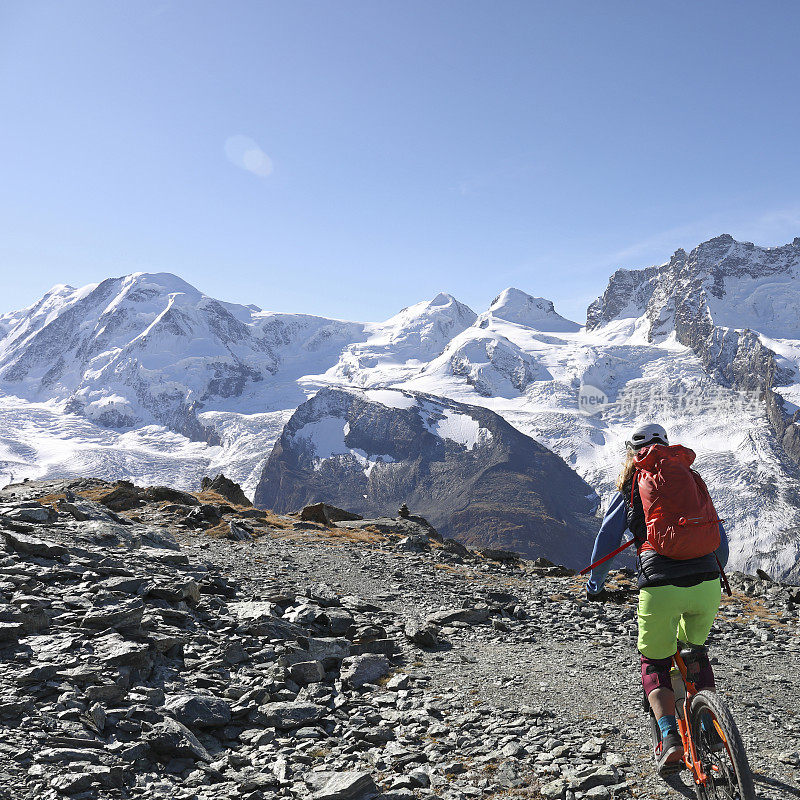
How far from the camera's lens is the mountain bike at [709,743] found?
4629 millimetres

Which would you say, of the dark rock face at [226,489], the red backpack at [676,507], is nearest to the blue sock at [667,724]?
the red backpack at [676,507]

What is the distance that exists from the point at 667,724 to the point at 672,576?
1.54m

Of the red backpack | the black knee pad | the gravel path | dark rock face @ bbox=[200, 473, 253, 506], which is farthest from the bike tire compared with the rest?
dark rock face @ bbox=[200, 473, 253, 506]

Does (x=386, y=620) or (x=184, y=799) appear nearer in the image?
(x=184, y=799)

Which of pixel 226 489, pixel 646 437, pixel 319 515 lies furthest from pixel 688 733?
pixel 226 489

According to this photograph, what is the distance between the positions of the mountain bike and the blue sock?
0.17ft

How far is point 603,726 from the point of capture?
308 inches

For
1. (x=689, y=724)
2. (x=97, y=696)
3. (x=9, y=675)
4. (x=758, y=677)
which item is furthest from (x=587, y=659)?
(x=9, y=675)

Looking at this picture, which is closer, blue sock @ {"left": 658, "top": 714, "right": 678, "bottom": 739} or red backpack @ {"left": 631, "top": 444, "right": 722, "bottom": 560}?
red backpack @ {"left": 631, "top": 444, "right": 722, "bottom": 560}

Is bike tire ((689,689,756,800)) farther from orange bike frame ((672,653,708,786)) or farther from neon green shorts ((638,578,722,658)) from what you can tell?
neon green shorts ((638,578,722,658))

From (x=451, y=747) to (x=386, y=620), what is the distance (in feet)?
21.4

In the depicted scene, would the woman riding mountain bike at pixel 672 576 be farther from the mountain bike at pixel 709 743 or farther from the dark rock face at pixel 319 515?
the dark rock face at pixel 319 515

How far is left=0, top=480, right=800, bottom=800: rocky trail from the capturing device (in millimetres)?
6473

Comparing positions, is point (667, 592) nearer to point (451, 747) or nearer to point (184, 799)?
point (451, 747)
